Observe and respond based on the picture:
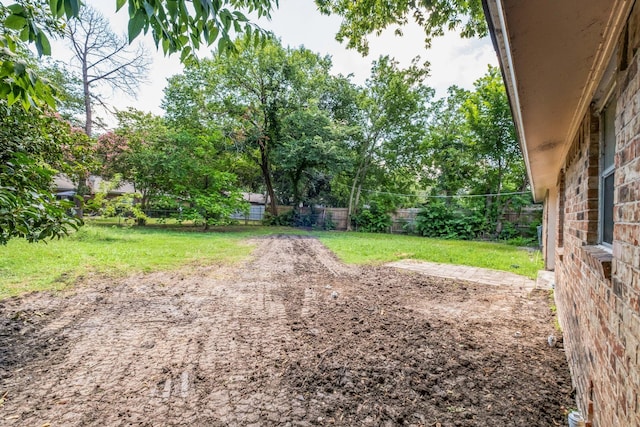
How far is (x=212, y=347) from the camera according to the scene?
2.87 m

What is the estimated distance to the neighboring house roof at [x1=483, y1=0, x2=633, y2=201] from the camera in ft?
3.13

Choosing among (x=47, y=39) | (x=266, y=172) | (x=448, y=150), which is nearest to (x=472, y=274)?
(x=47, y=39)

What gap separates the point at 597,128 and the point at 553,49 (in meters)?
1.06

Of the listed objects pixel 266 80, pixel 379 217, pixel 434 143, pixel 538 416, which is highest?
pixel 266 80

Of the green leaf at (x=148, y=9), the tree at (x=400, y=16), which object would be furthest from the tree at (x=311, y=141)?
the green leaf at (x=148, y=9)

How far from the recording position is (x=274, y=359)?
2670 millimetres

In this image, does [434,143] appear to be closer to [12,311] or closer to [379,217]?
[379,217]

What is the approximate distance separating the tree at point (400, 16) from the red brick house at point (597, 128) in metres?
2.63

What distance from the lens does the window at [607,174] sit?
5.52 ft

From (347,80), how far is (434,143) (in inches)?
255

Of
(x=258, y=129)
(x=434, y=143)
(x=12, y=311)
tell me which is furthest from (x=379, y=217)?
(x=12, y=311)

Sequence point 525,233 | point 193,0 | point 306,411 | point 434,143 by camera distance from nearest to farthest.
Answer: point 193,0
point 306,411
point 525,233
point 434,143

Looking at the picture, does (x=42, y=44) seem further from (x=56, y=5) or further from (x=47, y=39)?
(x=56, y=5)

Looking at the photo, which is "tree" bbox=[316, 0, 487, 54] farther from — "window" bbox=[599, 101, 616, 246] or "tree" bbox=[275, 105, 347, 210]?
"tree" bbox=[275, 105, 347, 210]
